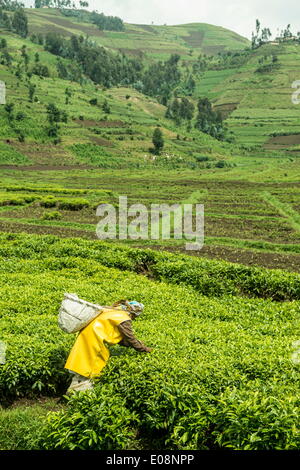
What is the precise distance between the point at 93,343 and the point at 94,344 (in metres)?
0.03

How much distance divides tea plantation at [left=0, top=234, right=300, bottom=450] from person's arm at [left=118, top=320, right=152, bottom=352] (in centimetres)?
29

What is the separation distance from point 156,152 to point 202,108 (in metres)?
48.6

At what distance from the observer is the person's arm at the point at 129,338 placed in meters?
8.68

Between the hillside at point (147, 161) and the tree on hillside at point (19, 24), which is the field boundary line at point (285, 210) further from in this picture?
the tree on hillside at point (19, 24)

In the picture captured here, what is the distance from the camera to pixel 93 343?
855 centimetres

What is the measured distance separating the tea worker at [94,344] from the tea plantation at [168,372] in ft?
1.22

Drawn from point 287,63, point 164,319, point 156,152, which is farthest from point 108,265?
point 287,63

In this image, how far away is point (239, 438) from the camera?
6984 millimetres

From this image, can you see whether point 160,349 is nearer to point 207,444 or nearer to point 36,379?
point 207,444

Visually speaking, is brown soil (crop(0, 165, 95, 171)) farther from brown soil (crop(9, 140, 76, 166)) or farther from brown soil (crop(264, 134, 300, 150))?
brown soil (crop(264, 134, 300, 150))

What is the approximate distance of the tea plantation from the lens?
744cm

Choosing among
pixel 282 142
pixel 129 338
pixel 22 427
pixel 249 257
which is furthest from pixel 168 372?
pixel 282 142

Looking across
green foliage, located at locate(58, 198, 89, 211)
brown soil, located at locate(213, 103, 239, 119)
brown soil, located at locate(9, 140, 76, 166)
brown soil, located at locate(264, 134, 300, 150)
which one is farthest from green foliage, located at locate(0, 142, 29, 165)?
brown soil, located at locate(213, 103, 239, 119)

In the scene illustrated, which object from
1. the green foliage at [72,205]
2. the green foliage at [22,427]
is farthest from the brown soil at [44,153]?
the green foliage at [22,427]
